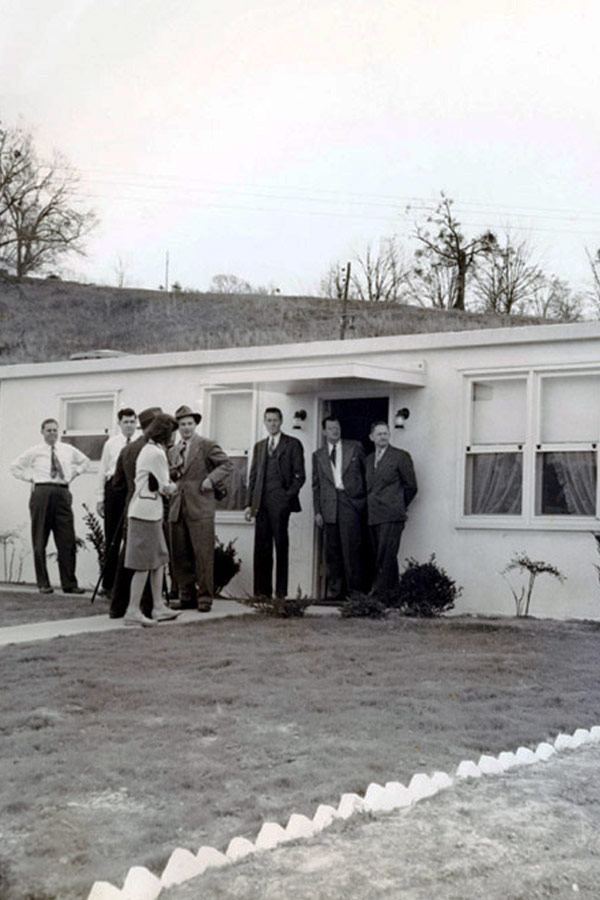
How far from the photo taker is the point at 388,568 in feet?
40.6

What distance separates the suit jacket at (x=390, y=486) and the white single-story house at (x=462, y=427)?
0.47 meters

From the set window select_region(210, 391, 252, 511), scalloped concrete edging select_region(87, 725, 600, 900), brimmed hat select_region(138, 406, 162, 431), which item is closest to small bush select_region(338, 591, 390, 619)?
brimmed hat select_region(138, 406, 162, 431)

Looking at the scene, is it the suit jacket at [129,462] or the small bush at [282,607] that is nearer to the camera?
the suit jacket at [129,462]

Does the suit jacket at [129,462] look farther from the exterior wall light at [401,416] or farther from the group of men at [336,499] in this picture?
the exterior wall light at [401,416]

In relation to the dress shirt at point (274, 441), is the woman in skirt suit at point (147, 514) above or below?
below

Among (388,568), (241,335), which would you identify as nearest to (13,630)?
(388,568)

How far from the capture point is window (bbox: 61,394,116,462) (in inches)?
610

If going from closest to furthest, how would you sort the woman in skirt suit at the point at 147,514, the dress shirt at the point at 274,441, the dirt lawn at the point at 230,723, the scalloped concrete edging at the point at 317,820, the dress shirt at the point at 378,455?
the scalloped concrete edging at the point at 317,820
the dirt lawn at the point at 230,723
the woman in skirt suit at the point at 147,514
the dress shirt at the point at 378,455
the dress shirt at the point at 274,441

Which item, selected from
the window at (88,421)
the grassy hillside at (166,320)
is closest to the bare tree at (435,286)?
the grassy hillside at (166,320)

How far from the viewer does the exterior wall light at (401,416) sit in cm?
1304

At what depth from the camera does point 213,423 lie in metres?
14.5

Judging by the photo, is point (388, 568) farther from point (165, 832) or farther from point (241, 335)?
point (241, 335)

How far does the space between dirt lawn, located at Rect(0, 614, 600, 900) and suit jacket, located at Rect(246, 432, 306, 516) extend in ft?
7.23

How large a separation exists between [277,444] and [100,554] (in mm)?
2664
